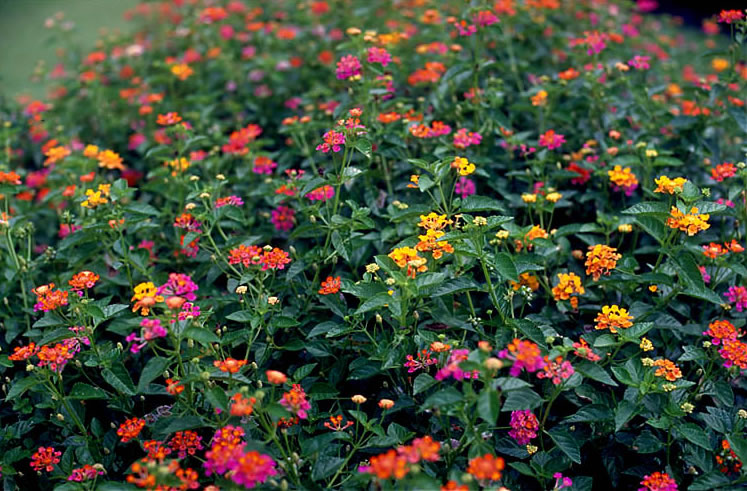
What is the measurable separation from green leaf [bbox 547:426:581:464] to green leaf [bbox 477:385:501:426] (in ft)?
1.34

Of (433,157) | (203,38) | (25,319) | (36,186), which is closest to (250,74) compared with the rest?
(203,38)

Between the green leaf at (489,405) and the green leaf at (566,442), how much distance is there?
0.41m

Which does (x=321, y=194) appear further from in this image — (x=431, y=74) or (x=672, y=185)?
(x=672, y=185)

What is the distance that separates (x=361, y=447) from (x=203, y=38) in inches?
113

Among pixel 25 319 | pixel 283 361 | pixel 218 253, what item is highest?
pixel 218 253

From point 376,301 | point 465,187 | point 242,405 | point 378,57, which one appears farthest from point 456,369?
point 378,57

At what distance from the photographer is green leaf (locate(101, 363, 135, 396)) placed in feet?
5.79

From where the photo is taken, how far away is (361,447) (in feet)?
5.47

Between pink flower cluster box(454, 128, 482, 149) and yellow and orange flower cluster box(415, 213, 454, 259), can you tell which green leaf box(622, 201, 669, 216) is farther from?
pink flower cluster box(454, 128, 482, 149)

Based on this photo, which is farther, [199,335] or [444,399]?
[199,335]

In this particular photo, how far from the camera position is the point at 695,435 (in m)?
1.64

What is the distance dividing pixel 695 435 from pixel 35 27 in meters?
6.51

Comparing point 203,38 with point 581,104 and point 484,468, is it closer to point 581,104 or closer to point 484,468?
Answer: point 581,104

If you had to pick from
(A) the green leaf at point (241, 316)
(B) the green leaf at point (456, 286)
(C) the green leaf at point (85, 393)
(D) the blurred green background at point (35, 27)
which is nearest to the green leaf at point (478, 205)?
(B) the green leaf at point (456, 286)
